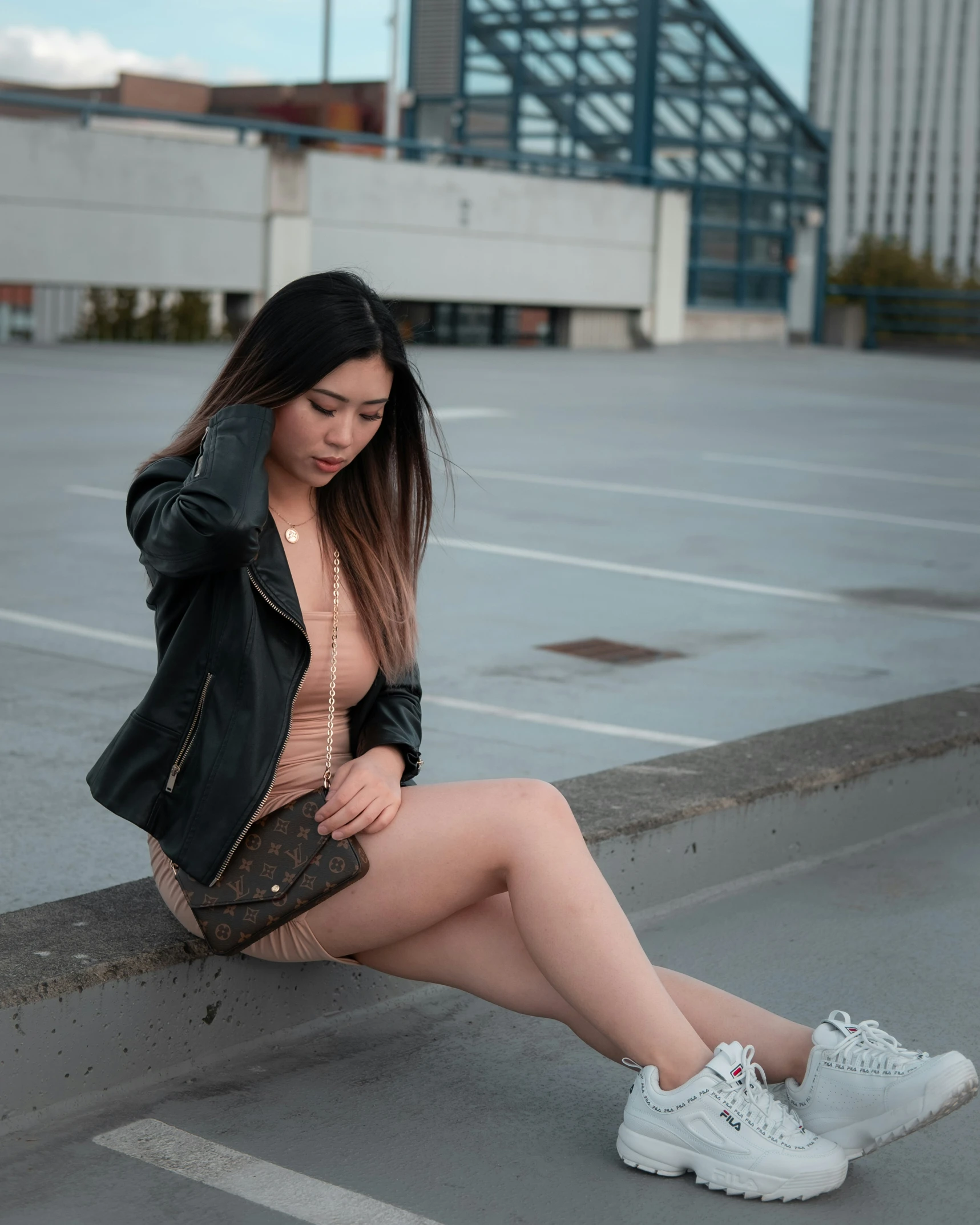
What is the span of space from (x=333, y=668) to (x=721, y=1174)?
3.39 feet

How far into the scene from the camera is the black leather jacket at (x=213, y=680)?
267 centimetres

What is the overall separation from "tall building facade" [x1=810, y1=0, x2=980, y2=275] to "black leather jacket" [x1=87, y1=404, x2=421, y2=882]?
646ft

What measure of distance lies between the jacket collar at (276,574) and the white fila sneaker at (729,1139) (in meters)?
0.92

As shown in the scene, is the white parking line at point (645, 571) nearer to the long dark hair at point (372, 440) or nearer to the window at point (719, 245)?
the long dark hair at point (372, 440)

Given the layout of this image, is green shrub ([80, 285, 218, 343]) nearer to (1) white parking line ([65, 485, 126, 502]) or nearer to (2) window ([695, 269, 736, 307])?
(2) window ([695, 269, 736, 307])

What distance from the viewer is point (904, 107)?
196000mm

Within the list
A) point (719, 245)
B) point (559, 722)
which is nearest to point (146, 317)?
point (719, 245)

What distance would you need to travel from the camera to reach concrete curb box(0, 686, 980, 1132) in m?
2.73

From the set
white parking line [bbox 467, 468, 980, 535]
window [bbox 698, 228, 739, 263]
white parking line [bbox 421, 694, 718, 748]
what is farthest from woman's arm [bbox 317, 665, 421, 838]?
window [bbox 698, 228, 739, 263]

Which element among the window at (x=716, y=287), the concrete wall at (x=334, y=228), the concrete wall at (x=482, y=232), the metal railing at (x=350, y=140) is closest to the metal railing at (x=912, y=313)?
the window at (x=716, y=287)

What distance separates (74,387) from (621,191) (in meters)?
18.1

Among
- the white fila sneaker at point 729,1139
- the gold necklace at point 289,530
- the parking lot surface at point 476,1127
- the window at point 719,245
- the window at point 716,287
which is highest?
the window at point 719,245

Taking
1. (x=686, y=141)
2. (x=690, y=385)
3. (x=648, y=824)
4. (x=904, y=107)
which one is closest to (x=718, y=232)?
(x=686, y=141)

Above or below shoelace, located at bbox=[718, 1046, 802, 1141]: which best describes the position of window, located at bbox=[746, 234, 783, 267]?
above
